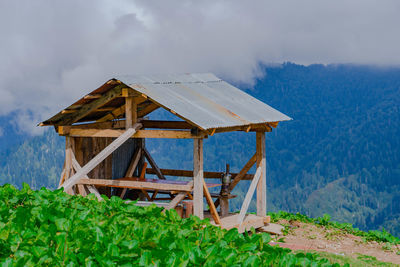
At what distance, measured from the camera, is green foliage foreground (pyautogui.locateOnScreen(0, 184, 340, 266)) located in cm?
429

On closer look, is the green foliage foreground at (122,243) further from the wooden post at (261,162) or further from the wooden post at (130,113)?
the wooden post at (261,162)

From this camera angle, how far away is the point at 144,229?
503cm

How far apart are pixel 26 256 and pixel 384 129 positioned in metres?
96.7

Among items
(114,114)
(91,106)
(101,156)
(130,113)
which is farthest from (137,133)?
(114,114)

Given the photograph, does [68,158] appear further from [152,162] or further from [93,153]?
[152,162]

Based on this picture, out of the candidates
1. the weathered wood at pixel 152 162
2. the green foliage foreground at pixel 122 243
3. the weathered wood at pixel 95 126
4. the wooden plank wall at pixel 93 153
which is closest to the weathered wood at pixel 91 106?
the weathered wood at pixel 95 126

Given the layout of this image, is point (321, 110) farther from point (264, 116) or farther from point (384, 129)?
point (264, 116)

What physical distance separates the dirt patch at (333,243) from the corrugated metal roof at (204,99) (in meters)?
2.96

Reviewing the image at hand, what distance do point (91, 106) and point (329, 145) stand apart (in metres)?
89.9

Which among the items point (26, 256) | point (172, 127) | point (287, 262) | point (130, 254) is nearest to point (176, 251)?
point (130, 254)

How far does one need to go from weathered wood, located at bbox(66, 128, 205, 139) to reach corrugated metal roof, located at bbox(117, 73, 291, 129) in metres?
0.43

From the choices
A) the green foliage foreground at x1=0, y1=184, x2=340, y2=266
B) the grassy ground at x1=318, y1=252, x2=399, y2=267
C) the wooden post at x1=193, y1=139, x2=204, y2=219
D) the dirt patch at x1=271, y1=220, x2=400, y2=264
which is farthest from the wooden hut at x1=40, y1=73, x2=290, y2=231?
the green foliage foreground at x1=0, y1=184, x2=340, y2=266

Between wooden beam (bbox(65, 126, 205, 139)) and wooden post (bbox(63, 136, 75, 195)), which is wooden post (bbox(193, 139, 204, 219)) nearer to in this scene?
wooden beam (bbox(65, 126, 205, 139))

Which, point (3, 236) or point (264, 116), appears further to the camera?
point (264, 116)
